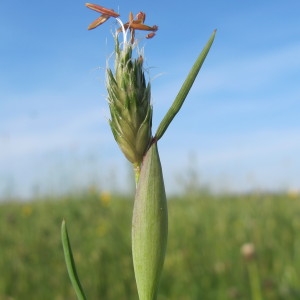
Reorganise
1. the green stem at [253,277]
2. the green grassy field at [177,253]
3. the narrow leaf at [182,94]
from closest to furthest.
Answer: the narrow leaf at [182,94], the green stem at [253,277], the green grassy field at [177,253]

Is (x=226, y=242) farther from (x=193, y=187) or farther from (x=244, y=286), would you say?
(x=193, y=187)

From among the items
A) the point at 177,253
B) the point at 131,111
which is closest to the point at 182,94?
the point at 131,111

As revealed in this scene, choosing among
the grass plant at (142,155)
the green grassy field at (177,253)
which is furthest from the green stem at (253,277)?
the grass plant at (142,155)

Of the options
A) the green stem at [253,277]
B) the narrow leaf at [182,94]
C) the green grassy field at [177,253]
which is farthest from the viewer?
the green grassy field at [177,253]

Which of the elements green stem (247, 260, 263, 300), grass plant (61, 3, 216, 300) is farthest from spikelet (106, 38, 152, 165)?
green stem (247, 260, 263, 300)

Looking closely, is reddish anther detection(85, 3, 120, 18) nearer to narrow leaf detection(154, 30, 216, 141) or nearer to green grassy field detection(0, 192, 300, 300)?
narrow leaf detection(154, 30, 216, 141)

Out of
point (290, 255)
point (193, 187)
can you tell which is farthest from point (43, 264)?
point (193, 187)

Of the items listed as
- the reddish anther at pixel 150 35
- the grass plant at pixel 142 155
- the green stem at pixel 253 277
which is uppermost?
the reddish anther at pixel 150 35

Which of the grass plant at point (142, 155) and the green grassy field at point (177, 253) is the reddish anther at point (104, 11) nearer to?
the grass plant at point (142, 155)
